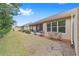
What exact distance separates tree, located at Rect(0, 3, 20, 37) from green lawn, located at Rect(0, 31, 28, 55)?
119 mm

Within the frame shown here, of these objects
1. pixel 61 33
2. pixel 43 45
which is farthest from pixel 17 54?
pixel 61 33

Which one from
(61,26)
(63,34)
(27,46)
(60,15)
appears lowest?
(27,46)

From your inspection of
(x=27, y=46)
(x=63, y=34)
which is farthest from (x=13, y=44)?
(x=63, y=34)

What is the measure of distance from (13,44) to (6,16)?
54cm

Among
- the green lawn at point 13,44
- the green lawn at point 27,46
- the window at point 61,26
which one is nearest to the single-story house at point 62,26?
the window at point 61,26

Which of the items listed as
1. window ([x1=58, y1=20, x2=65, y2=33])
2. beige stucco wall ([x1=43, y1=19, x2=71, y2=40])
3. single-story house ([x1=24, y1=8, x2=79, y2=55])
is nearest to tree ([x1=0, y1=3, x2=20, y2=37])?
single-story house ([x1=24, y1=8, x2=79, y2=55])

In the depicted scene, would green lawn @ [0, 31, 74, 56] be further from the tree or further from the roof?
the roof

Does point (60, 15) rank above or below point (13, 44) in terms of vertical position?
above

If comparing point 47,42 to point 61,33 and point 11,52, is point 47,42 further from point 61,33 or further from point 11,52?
point 11,52

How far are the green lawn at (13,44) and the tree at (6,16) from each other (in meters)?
0.12

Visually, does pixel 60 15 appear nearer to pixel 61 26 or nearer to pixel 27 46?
pixel 61 26

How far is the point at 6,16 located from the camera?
5.14m

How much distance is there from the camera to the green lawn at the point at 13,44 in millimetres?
5055

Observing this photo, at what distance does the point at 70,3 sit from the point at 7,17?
1194mm
